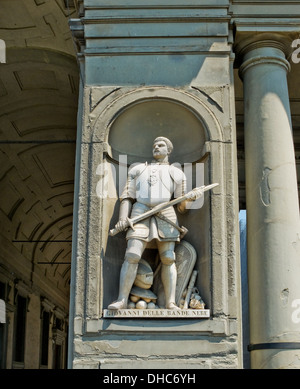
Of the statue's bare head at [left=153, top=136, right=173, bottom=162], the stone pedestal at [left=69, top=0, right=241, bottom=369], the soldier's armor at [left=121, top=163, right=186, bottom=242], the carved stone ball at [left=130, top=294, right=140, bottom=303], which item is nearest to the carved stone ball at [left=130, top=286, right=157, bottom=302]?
the carved stone ball at [left=130, top=294, right=140, bottom=303]

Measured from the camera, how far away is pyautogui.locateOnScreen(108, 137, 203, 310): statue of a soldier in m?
7.47

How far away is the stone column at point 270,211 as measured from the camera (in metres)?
7.47

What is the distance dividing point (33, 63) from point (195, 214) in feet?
17.9

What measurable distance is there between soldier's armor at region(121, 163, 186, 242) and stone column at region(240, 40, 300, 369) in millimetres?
1044

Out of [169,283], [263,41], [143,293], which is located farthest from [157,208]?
[263,41]

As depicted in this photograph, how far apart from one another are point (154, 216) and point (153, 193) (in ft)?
0.93

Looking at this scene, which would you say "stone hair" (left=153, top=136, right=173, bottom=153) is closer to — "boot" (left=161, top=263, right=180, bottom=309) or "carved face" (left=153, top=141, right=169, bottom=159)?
"carved face" (left=153, top=141, right=169, bottom=159)

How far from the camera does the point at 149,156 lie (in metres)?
8.45

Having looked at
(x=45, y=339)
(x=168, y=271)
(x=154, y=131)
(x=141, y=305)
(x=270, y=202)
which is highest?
(x=154, y=131)

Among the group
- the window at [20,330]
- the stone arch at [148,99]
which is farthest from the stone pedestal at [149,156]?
the window at [20,330]

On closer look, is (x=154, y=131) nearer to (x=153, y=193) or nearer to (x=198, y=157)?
(x=198, y=157)
